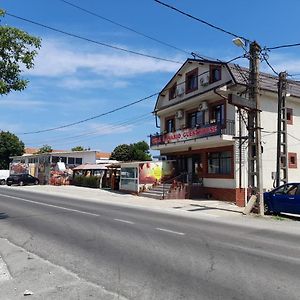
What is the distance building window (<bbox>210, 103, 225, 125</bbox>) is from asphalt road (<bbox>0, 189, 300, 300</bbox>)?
610 inches

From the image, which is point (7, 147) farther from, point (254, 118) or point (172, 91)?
point (254, 118)

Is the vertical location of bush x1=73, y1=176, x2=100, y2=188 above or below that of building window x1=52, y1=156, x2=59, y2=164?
below

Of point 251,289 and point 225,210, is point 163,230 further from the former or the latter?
point 225,210

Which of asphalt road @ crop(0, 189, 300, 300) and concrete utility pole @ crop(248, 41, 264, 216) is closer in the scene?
asphalt road @ crop(0, 189, 300, 300)

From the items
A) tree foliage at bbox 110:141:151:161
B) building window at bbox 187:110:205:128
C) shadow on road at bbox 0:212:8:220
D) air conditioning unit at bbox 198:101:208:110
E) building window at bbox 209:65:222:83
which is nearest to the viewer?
shadow on road at bbox 0:212:8:220

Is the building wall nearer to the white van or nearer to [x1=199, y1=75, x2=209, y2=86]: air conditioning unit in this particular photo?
[x1=199, y1=75, x2=209, y2=86]: air conditioning unit

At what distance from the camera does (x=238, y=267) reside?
791 cm

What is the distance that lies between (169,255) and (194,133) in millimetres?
21632

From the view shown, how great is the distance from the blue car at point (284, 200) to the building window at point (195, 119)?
12012 millimetres

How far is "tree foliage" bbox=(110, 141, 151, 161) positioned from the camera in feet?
248

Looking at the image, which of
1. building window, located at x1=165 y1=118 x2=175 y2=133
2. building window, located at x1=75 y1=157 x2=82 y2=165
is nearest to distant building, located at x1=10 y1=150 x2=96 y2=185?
building window, located at x1=75 y1=157 x2=82 y2=165

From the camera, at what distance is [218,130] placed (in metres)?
27.8

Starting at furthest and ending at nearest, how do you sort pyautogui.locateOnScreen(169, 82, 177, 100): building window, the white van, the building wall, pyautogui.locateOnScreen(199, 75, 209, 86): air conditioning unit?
1. the white van
2. pyautogui.locateOnScreen(169, 82, 177, 100): building window
3. pyautogui.locateOnScreen(199, 75, 209, 86): air conditioning unit
4. the building wall

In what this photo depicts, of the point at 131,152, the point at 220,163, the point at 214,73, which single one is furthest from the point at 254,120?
the point at 131,152
